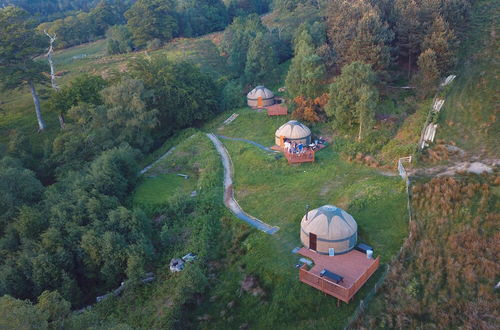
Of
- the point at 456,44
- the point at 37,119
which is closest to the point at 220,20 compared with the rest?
the point at 37,119

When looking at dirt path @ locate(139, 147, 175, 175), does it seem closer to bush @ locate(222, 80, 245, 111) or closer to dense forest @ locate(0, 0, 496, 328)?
dense forest @ locate(0, 0, 496, 328)

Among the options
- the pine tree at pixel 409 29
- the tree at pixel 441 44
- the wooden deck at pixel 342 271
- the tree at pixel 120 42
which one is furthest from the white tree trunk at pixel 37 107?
the tree at pixel 441 44

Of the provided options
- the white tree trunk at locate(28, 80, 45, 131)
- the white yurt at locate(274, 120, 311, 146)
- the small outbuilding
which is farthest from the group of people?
the white tree trunk at locate(28, 80, 45, 131)

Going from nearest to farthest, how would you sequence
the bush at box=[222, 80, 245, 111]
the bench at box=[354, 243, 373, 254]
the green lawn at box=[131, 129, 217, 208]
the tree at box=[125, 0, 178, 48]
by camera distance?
the bench at box=[354, 243, 373, 254]
the green lawn at box=[131, 129, 217, 208]
the bush at box=[222, 80, 245, 111]
the tree at box=[125, 0, 178, 48]

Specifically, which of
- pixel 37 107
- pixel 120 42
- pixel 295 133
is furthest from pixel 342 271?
pixel 120 42

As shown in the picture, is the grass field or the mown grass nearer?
the grass field

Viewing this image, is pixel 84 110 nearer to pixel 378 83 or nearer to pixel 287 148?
pixel 287 148
